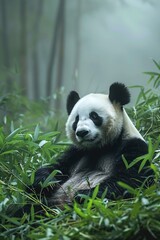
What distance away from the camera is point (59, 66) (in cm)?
1021

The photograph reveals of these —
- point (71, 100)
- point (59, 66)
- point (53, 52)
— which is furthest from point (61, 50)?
point (71, 100)

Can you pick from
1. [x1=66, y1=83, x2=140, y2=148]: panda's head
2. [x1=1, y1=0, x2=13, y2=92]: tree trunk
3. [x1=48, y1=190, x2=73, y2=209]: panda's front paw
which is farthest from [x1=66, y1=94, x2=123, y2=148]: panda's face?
[x1=1, y1=0, x2=13, y2=92]: tree trunk

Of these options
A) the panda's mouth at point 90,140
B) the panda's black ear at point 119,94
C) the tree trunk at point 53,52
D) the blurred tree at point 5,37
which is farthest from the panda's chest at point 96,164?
the blurred tree at point 5,37

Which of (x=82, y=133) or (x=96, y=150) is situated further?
(x=96, y=150)

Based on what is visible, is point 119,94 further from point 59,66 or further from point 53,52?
point 53,52

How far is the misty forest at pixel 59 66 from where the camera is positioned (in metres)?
3.61

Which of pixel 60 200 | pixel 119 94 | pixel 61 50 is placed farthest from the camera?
pixel 61 50

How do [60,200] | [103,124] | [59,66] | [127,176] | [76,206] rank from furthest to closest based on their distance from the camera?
1. [59,66]
2. [103,124]
3. [60,200]
4. [127,176]
5. [76,206]

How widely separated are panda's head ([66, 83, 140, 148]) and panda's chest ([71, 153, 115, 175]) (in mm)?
84

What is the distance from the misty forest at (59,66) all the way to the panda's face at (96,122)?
0.26 m

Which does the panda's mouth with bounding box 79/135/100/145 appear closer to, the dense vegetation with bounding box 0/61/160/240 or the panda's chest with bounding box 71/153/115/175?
the panda's chest with bounding box 71/153/115/175

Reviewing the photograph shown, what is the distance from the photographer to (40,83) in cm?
1042

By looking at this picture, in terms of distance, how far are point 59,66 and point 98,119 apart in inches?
266

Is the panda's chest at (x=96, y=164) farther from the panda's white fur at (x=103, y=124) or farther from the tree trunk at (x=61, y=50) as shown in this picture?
the tree trunk at (x=61, y=50)
